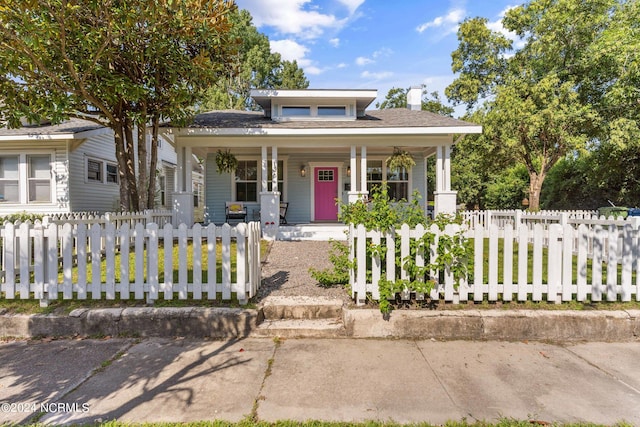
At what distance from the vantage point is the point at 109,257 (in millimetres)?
4090

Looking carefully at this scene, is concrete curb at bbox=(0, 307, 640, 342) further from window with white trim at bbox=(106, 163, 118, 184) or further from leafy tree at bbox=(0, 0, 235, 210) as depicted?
window with white trim at bbox=(106, 163, 118, 184)

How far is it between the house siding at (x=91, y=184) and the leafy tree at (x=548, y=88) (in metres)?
17.7

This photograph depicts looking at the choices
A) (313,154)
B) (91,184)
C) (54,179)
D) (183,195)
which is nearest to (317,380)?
(183,195)

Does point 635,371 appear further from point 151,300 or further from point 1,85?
point 1,85

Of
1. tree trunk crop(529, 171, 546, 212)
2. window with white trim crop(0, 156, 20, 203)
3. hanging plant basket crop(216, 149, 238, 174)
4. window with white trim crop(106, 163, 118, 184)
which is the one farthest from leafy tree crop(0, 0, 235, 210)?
tree trunk crop(529, 171, 546, 212)

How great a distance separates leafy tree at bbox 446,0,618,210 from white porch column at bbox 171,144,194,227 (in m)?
14.2

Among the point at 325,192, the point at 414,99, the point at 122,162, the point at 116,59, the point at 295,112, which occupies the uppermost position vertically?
the point at 414,99

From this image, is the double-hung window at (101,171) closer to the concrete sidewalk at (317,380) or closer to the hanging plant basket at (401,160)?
the concrete sidewalk at (317,380)

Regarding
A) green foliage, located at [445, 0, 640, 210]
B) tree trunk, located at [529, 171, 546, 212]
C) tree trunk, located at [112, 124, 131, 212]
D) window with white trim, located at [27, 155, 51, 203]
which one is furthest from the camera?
tree trunk, located at [529, 171, 546, 212]

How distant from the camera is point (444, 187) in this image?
10.6 m

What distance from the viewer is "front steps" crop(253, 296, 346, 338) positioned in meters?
3.86

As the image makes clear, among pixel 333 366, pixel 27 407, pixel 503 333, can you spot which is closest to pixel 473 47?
pixel 503 333

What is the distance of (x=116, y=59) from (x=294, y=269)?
713 centimetres

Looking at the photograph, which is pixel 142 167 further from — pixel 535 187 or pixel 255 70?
pixel 255 70
